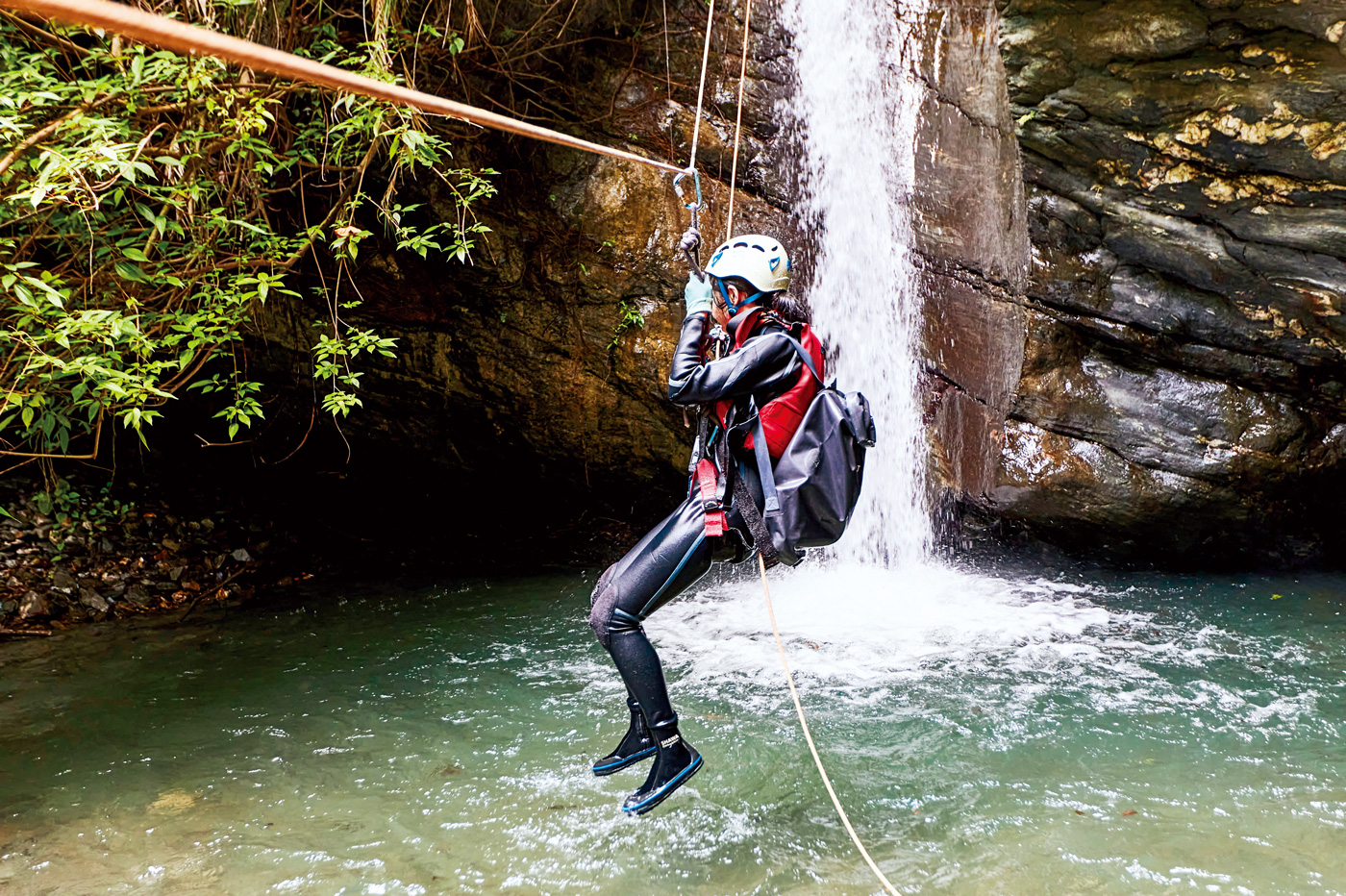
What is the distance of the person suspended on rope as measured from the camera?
309 cm

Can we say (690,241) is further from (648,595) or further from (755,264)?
(648,595)

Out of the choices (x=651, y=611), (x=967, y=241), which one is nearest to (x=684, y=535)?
(x=651, y=611)

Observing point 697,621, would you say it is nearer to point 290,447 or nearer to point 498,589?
point 498,589

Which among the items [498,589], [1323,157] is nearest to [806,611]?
[498,589]

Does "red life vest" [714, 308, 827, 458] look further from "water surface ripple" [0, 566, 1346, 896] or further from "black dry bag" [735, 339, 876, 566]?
"water surface ripple" [0, 566, 1346, 896]

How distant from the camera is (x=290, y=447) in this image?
804cm

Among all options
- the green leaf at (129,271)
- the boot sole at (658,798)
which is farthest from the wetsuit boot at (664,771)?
the green leaf at (129,271)

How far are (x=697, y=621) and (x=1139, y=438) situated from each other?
3661mm

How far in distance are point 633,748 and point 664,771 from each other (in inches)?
8.9

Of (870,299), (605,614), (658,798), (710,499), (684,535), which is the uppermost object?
(870,299)

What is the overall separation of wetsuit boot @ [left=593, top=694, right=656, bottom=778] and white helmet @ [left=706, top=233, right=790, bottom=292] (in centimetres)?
161

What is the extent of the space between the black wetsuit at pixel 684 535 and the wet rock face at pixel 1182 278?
3.57 meters

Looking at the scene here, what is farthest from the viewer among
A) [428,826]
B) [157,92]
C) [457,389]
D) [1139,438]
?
[457,389]

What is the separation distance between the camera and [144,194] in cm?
495
